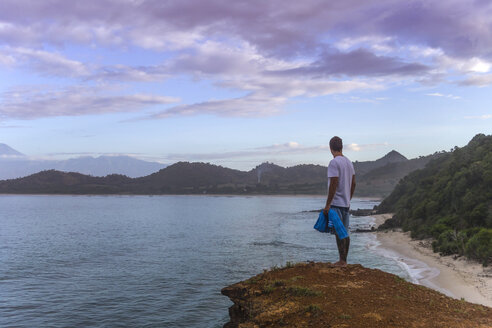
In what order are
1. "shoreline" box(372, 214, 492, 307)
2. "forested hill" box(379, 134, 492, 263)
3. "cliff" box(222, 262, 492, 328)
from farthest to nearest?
"forested hill" box(379, 134, 492, 263) → "shoreline" box(372, 214, 492, 307) → "cliff" box(222, 262, 492, 328)

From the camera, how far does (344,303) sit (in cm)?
805

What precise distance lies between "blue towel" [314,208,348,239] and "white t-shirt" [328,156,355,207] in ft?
1.03

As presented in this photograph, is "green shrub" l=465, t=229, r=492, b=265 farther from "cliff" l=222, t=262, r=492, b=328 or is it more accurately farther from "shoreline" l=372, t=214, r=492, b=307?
"cliff" l=222, t=262, r=492, b=328

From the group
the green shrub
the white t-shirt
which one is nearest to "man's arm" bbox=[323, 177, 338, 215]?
the white t-shirt

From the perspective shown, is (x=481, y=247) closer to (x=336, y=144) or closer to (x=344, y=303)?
(x=336, y=144)

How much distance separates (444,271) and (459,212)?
1211 cm

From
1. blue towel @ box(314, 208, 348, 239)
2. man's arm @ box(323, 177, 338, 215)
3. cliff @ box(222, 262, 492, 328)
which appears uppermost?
man's arm @ box(323, 177, 338, 215)

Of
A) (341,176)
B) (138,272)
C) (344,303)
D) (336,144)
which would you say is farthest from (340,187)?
(138,272)

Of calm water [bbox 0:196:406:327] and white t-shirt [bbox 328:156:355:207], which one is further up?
white t-shirt [bbox 328:156:355:207]

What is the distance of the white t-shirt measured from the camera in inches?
380

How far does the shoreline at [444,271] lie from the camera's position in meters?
15.2

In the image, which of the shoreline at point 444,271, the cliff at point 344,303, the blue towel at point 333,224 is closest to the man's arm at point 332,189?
the blue towel at point 333,224

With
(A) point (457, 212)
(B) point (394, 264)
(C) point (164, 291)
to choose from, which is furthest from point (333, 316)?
(A) point (457, 212)

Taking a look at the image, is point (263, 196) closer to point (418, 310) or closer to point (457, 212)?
point (457, 212)
